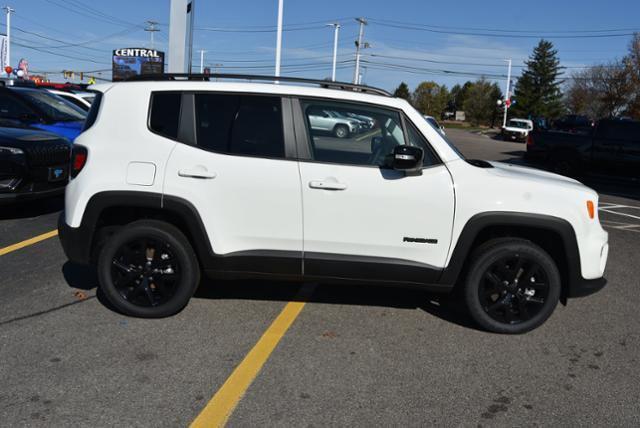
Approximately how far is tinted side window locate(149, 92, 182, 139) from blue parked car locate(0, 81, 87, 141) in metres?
5.67

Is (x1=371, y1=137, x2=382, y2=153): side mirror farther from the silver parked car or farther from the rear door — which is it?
the rear door

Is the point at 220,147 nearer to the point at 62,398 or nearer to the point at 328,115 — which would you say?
the point at 328,115

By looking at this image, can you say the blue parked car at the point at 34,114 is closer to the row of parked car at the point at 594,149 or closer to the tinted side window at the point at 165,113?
the tinted side window at the point at 165,113

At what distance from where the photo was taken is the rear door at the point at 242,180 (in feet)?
14.5

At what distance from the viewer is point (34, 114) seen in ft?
32.6

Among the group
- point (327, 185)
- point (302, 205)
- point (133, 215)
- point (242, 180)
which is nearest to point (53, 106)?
point (133, 215)

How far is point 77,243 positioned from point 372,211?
2.20 m

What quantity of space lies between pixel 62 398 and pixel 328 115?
8.25 ft

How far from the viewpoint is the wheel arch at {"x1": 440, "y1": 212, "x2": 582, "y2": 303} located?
4.39 metres

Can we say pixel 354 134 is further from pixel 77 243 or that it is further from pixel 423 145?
pixel 77 243

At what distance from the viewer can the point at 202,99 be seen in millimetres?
4570

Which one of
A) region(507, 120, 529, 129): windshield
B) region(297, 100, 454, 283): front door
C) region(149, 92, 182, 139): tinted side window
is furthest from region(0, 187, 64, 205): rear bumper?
region(507, 120, 529, 129): windshield

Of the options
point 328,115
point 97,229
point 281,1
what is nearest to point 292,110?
point 328,115

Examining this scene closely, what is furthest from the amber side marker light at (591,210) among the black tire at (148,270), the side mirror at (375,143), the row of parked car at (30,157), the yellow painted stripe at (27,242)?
the yellow painted stripe at (27,242)
